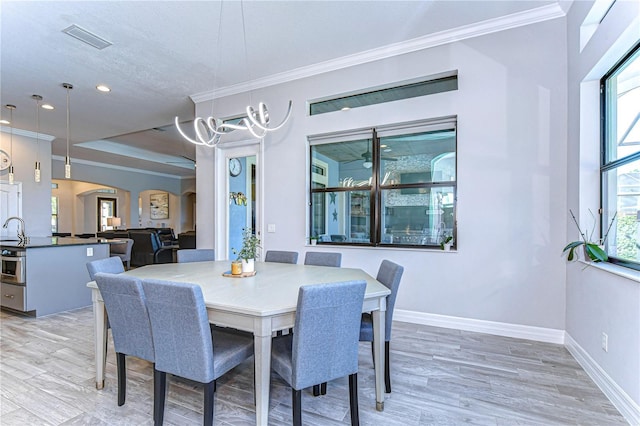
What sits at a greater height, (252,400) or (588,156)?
(588,156)

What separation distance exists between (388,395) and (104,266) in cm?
225

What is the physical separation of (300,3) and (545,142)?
8.66 feet

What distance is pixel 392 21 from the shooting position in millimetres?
3123

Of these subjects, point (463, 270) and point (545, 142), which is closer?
point (545, 142)

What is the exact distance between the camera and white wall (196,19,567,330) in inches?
117

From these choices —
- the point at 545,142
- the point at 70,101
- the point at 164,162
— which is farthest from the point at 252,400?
the point at 164,162

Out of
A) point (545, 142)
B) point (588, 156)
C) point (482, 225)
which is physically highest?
point (545, 142)

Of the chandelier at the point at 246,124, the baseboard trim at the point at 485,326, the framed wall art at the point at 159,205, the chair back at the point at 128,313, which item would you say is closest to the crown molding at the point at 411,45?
the chandelier at the point at 246,124

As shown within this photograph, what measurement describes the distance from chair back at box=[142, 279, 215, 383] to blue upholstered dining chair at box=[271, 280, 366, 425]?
405mm

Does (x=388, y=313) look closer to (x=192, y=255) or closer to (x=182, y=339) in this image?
(x=182, y=339)

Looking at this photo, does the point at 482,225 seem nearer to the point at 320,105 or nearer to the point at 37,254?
the point at 320,105

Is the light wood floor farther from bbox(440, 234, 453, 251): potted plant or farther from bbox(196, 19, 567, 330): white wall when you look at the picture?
bbox(440, 234, 453, 251): potted plant

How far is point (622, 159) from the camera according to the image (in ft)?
7.29

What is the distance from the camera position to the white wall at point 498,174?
2980mm
